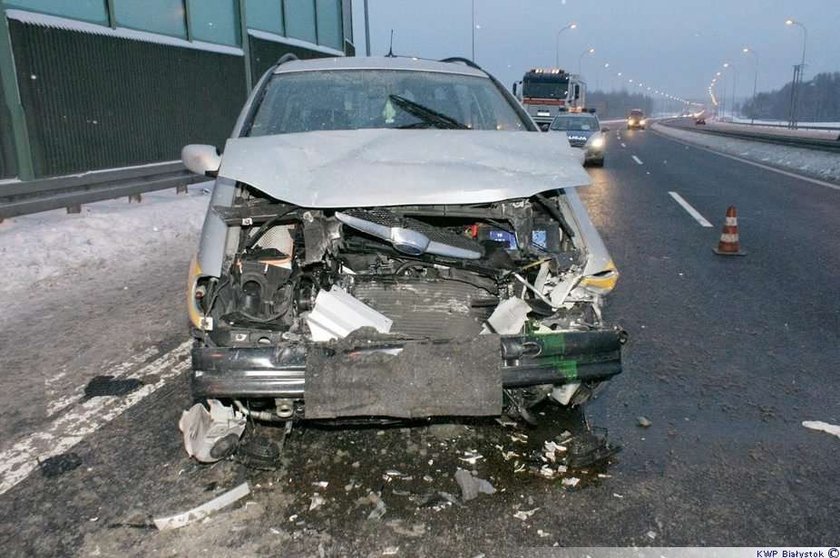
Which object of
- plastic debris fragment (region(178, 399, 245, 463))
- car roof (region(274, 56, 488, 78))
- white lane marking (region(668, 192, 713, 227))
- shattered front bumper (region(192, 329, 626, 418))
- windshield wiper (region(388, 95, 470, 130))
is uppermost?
car roof (region(274, 56, 488, 78))

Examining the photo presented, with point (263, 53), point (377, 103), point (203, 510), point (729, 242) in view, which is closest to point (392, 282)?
point (203, 510)

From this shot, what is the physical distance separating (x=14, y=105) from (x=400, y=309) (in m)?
9.22

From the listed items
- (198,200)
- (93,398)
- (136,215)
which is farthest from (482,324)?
(198,200)

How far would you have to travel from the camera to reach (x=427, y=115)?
436cm

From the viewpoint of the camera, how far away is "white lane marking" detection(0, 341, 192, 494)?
10.1 ft

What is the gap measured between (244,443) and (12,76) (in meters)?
9.20

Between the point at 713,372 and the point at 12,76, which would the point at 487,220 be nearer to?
the point at 713,372

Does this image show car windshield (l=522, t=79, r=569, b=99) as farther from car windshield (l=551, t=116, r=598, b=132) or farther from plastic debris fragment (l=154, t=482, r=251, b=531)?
plastic debris fragment (l=154, t=482, r=251, b=531)

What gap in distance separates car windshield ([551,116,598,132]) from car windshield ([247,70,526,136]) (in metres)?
17.2

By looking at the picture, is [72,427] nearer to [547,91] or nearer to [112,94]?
[112,94]

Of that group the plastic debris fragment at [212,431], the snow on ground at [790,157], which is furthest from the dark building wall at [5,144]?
the snow on ground at [790,157]

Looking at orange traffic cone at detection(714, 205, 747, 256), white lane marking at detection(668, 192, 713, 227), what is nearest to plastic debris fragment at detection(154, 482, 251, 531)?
orange traffic cone at detection(714, 205, 747, 256)

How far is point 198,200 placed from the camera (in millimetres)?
11586

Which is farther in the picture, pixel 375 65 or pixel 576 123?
pixel 576 123
